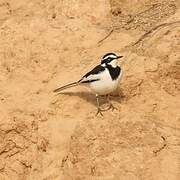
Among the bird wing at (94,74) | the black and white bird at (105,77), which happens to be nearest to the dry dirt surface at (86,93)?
the black and white bird at (105,77)

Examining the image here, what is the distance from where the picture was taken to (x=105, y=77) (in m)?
7.31

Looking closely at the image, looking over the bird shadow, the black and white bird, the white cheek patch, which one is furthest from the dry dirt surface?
the white cheek patch

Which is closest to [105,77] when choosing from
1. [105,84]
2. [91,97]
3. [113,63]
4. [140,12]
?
[105,84]

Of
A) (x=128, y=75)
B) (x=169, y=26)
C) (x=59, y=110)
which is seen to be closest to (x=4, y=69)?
(x=59, y=110)

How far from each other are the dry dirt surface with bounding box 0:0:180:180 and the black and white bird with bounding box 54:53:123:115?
0.28 metres

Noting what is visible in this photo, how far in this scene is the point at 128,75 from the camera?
25.9ft

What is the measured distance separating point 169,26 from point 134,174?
9.05ft

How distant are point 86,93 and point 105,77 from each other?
70 centimetres

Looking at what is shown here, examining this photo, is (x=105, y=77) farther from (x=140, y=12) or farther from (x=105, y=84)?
(x=140, y=12)

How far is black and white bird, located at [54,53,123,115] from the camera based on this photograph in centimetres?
729

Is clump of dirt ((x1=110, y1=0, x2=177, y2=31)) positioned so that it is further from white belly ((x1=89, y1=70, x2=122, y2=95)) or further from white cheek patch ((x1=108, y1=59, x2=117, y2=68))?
white belly ((x1=89, y1=70, x2=122, y2=95))

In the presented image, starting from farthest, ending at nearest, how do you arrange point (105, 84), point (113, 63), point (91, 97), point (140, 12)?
1. point (140, 12)
2. point (91, 97)
3. point (113, 63)
4. point (105, 84)

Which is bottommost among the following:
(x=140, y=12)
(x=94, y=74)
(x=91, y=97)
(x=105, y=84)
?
(x=91, y=97)

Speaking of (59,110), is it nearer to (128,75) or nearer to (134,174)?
(128,75)
